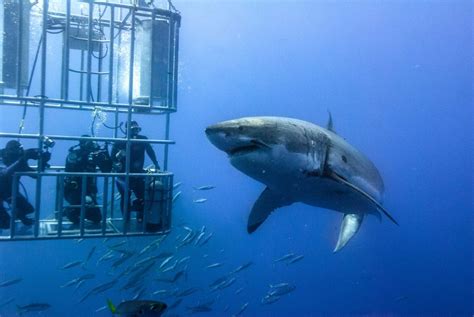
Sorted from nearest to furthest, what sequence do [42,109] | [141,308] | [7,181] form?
1. [42,109]
2. [141,308]
3. [7,181]

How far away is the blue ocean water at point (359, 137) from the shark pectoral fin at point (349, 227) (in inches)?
986

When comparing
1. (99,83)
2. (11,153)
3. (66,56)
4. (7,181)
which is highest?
(66,56)

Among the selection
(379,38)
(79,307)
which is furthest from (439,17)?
(79,307)

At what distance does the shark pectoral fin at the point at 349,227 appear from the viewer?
18.6 ft

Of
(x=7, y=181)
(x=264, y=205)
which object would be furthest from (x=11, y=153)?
(x=264, y=205)

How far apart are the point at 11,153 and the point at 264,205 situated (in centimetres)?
274

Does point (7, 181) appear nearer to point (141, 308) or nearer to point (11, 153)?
point (11, 153)

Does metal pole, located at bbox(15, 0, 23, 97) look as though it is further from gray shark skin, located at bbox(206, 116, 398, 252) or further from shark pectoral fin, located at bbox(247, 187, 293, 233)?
shark pectoral fin, located at bbox(247, 187, 293, 233)

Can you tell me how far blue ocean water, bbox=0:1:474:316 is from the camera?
36.4 meters

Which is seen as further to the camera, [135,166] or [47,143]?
[135,166]

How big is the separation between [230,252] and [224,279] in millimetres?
26033

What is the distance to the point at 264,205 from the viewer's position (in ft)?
16.2

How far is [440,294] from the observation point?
3538 centimetres

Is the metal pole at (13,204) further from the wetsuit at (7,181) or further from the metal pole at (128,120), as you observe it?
the metal pole at (128,120)
